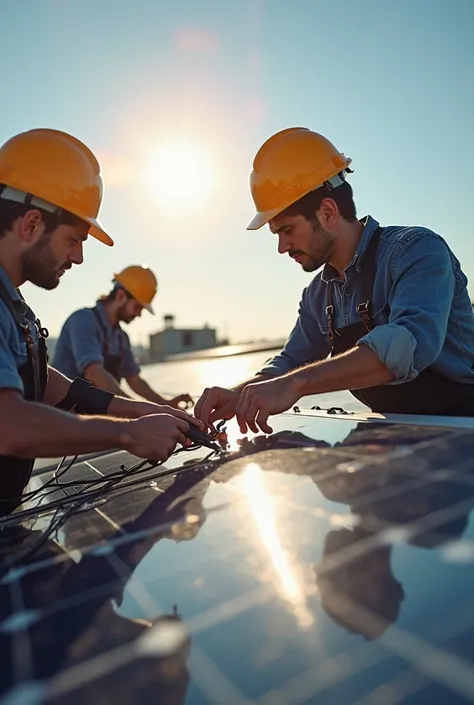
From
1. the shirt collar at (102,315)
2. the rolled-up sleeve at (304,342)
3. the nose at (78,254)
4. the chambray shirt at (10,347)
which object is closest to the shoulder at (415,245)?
the rolled-up sleeve at (304,342)

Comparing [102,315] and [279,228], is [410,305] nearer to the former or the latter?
[279,228]

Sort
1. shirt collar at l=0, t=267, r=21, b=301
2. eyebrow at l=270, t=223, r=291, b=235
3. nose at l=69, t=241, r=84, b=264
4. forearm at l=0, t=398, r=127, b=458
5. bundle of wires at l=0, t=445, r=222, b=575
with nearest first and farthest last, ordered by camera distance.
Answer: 1. bundle of wires at l=0, t=445, r=222, b=575
2. forearm at l=0, t=398, r=127, b=458
3. shirt collar at l=0, t=267, r=21, b=301
4. nose at l=69, t=241, r=84, b=264
5. eyebrow at l=270, t=223, r=291, b=235

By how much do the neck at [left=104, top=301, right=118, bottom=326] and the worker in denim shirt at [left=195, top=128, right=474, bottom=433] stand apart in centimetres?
248

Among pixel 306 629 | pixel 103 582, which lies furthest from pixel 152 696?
pixel 103 582

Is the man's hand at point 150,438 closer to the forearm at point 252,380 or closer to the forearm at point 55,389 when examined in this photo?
the forearm at point 252,380

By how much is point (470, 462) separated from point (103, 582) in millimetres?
896

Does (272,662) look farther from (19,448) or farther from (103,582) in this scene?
(19,448)

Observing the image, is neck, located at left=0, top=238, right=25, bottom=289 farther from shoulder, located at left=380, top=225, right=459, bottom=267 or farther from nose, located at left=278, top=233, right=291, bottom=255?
shoulder, located at left=380, top=225, right=459, bottom=267

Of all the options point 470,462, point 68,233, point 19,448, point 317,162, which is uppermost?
point 317,162

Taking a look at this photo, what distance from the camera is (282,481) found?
4.71ft

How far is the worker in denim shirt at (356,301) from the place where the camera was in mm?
2102

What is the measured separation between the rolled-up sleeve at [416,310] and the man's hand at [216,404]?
2.06 feet

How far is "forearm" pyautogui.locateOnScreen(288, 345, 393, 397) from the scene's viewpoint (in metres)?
2.10

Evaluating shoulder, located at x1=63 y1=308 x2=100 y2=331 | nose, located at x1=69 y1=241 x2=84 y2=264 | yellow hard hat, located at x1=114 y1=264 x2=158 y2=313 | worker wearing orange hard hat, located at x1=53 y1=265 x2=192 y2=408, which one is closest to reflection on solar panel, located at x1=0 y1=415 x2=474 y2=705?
nose, located at x1=69 y1=241 x2=84 y2=264
